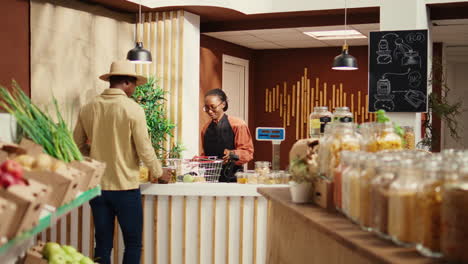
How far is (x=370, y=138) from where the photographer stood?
2.40 m

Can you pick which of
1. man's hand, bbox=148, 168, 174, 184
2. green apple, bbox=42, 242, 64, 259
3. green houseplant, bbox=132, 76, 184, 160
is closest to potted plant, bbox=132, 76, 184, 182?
green houseplant, bbox=132, 76, 184, 160

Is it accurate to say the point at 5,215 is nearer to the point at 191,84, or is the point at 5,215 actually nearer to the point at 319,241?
the point at 319,241

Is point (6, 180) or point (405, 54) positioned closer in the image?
point (6, 180)

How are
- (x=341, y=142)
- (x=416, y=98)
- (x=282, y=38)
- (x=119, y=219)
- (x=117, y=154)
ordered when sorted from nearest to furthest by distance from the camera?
(x=341, y=142) < (x=117, y=154) < (x=119, y=219) < (x=416, y=98) < (x=282, y=38)

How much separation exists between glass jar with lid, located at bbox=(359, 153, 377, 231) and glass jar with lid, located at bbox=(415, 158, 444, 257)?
0.28 meters

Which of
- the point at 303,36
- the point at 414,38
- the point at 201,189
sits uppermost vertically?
the point at 303,36

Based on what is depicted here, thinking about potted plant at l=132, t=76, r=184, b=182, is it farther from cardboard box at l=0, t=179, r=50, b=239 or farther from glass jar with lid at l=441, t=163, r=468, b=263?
glass jar with lid at l=441, t=163, r=468, b=263

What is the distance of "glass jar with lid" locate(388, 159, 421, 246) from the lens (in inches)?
62.1

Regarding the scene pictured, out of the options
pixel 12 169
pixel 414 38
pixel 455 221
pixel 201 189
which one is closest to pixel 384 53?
pixel 414 38

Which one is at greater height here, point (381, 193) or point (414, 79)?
point (414, 79)

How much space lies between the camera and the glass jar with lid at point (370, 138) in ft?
7.82

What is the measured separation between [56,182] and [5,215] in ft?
1.26

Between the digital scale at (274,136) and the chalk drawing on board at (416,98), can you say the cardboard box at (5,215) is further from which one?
the chalk drawing on board at (416,98)

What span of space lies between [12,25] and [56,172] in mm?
4376
